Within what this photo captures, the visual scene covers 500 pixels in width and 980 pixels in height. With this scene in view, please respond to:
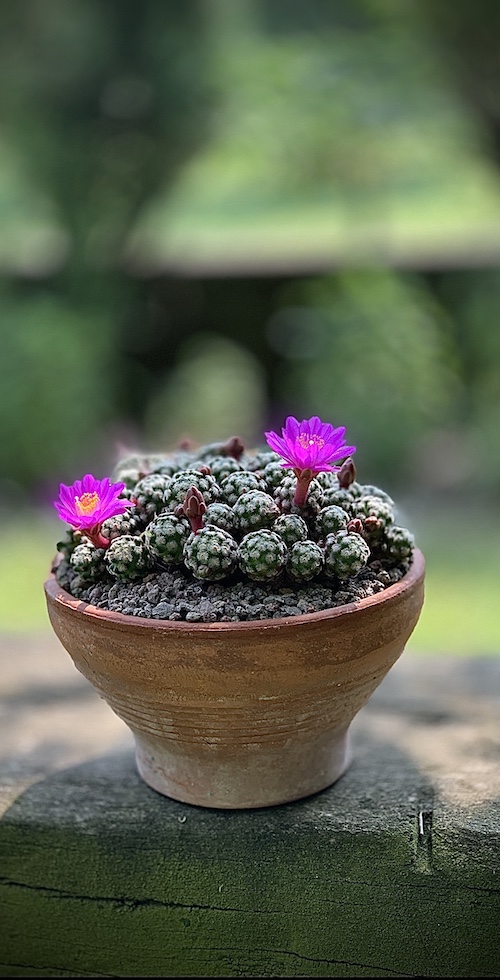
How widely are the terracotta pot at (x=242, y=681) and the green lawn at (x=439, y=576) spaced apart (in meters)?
1.58

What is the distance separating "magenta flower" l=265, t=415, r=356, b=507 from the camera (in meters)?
1.20

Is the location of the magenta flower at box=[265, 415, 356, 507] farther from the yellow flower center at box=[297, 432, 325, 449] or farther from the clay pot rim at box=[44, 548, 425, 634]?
the clay pot rim at box=[44, 548, 425, 634]

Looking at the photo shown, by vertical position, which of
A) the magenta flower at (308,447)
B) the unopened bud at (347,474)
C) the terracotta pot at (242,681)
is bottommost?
the terracotta pot at (242,681)

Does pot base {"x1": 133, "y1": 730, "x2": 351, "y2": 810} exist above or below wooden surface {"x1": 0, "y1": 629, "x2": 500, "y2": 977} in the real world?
above

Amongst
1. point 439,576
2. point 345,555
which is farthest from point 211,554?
point 439,576

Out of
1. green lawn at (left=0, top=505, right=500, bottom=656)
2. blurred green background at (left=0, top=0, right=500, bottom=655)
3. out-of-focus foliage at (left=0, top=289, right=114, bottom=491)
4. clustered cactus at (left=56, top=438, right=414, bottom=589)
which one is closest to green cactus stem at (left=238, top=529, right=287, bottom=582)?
clustered cactus at (left=56, top=438, right=414, bottom=589)

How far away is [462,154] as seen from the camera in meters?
6.25

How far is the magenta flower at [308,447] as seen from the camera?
1203mm

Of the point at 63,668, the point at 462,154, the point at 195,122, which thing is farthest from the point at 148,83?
the point at 63,668

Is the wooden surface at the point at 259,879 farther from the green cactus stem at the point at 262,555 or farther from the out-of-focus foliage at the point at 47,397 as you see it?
the out-of-focus foliage at the point at 47,397

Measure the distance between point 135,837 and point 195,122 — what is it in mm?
4536

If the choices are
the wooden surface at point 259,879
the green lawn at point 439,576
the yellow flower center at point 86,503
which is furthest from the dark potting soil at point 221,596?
the green lawn at point 439,576

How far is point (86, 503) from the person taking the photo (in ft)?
4.06

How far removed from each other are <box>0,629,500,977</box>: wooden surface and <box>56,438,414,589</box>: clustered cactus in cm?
33
